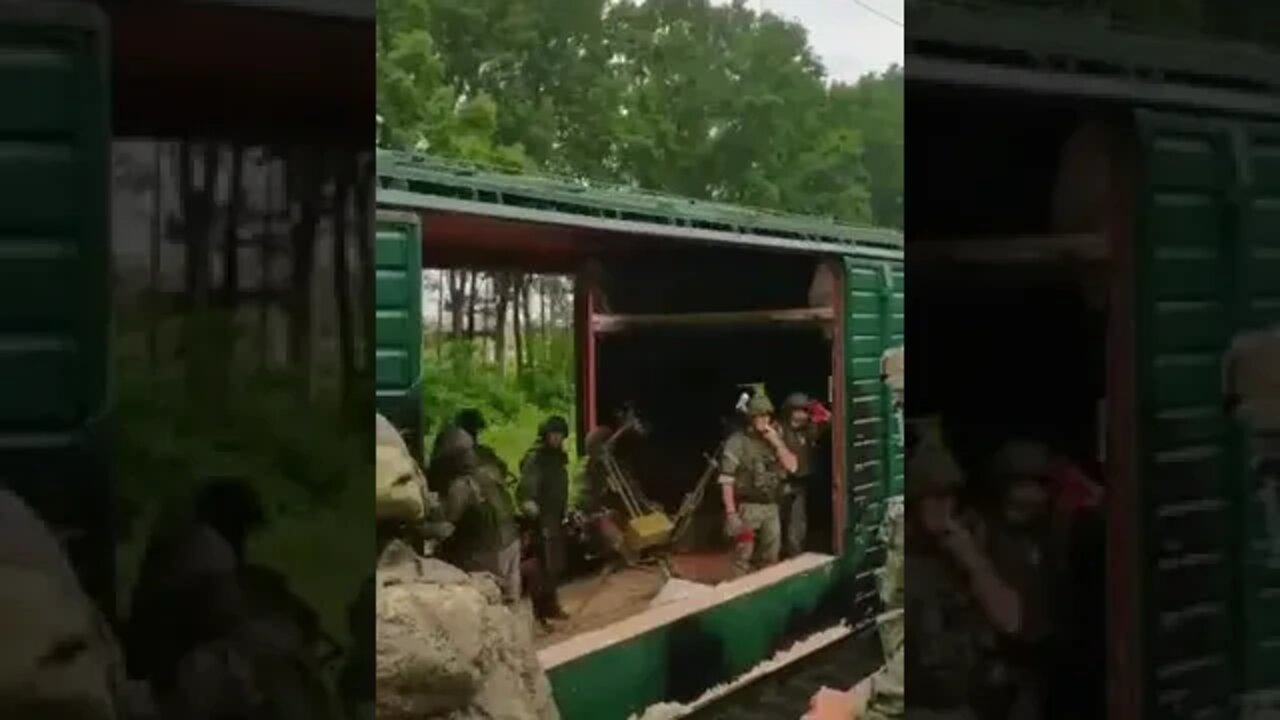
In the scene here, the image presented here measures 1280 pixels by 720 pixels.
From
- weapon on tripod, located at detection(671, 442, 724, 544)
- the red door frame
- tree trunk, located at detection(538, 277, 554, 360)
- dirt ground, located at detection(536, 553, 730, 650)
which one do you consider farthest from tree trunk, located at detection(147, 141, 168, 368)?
the red door frame

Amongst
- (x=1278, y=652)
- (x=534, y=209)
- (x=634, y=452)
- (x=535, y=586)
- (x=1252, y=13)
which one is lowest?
(x=1278, y=652)

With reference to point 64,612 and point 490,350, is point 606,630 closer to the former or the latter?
point 490,350

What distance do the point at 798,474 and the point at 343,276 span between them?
610 mm

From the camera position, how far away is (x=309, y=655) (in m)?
1.38

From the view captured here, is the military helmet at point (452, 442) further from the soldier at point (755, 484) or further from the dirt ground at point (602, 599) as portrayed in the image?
the soldier at point (755, 484)

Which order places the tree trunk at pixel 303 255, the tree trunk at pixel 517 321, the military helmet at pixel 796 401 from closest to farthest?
1. the tree trunk at pixel 303 255
2. the tree trunk at pixel 517 321
3. the military helmet at pixel 796 401

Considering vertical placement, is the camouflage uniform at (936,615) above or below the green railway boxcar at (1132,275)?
below

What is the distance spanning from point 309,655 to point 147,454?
0.24 metres

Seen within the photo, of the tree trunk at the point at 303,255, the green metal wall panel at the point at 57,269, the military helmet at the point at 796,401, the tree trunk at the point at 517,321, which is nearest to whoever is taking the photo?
the green metal wall panel at the point at 57,269

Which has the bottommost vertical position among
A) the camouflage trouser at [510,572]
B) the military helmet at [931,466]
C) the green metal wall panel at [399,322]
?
the camouflage trouser at [510,572]

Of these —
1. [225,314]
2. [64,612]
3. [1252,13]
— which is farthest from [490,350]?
[1252,13]

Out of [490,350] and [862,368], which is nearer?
[490,350]

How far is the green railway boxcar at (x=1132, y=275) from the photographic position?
5.79ft

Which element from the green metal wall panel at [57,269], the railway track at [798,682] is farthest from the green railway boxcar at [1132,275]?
the green metal wall panel at [57,269]
